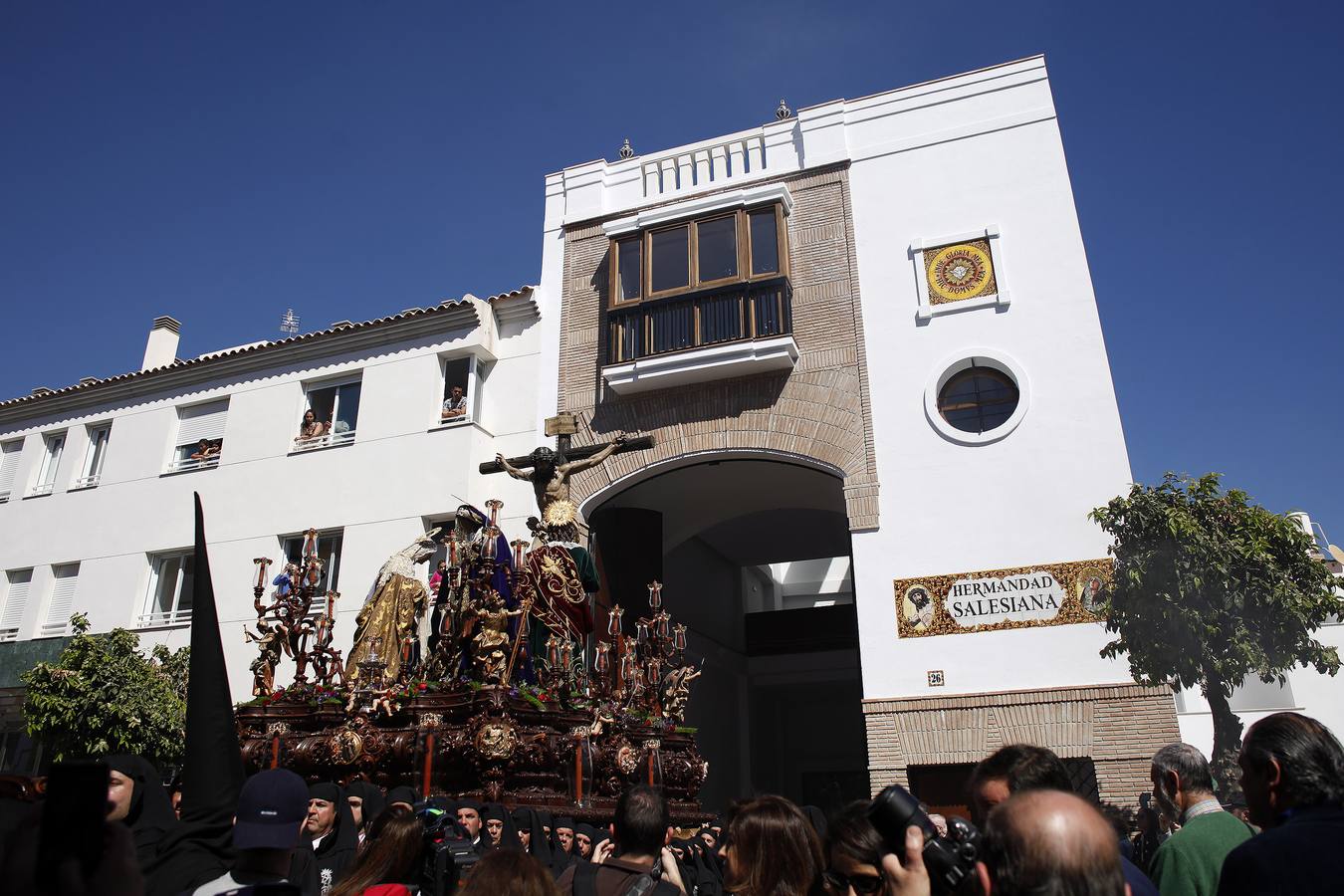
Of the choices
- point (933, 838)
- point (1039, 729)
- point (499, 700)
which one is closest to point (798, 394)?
point (1039, 729)

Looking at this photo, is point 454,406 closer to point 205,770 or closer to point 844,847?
point 205,770

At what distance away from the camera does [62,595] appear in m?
18.1

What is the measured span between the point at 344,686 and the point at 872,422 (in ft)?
25.3

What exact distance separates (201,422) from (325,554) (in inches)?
174

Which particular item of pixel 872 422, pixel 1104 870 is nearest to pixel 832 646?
pixel 872 422

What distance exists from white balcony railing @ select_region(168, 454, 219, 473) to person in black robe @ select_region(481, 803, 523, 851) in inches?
522

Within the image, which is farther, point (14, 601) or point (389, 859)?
point (14, 601)

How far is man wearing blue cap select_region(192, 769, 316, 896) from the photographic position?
2.66m

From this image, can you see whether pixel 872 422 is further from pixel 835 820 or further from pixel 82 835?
pixel 82 835

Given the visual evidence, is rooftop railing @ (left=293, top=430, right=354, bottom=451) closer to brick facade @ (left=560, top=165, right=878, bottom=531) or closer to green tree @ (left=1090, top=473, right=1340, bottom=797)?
brick facade @ (left=560, top=165, right=878, bottom=531)

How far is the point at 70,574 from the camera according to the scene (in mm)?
18234

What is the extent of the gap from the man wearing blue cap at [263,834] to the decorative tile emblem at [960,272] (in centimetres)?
1250

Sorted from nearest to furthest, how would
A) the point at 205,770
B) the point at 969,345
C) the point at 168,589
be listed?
1. the point at 205,770
2. the point at 969,345
3. the point at 168,589

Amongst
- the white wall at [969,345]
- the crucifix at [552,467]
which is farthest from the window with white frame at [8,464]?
the crucifix at [552,467]
